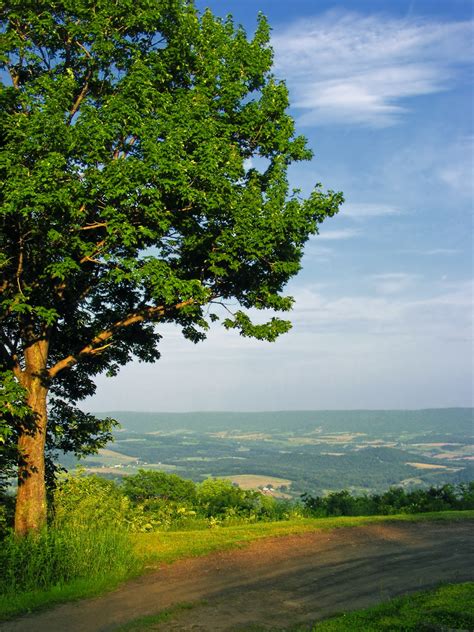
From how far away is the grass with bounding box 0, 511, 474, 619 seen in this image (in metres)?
11.5

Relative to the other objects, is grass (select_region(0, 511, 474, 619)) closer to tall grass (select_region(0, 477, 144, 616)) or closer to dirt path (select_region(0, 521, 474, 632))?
tall grass (select_region(0, 477, 144, 616))

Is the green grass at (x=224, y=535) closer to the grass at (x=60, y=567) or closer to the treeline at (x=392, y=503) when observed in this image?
the grass at (x=60, y=567)

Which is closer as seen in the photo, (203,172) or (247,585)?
(247,585)

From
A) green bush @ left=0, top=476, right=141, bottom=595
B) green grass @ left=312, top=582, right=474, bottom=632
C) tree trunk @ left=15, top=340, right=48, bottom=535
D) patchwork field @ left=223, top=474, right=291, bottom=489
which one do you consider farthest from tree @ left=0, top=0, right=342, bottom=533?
patchwork field @ left=223, top=474, right=291, bottom=489

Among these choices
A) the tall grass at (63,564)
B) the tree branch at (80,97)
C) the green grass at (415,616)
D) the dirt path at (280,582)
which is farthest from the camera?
the tree branch at (80,97)

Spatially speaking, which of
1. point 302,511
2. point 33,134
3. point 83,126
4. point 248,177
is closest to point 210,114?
point 248,177

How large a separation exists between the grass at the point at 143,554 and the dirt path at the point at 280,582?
44 cm

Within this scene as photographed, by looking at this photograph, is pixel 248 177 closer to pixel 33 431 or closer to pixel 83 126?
pixel 83 126

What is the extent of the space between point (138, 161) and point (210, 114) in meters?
4.04

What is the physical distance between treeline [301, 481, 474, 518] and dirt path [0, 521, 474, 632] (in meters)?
5.82

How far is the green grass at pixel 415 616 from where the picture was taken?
8.48m

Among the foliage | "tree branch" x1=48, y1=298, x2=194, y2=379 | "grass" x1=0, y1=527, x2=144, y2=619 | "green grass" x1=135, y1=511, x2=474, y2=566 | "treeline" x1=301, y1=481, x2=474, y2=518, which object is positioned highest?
"tree branch" x1=48, y1=298, x2=194, y2=379

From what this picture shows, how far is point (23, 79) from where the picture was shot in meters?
18.9

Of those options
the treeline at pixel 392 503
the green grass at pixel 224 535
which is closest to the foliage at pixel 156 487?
the treeline at pixel 392 503
